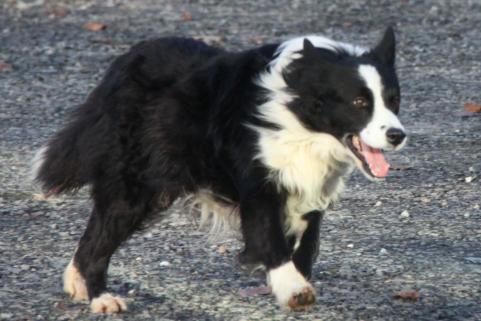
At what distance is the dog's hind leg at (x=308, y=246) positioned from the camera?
21.7ft

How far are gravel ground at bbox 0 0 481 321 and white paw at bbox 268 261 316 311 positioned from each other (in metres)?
0.32

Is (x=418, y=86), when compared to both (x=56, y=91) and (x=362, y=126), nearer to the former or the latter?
(x=56, y=91)

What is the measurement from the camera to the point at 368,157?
625 cm

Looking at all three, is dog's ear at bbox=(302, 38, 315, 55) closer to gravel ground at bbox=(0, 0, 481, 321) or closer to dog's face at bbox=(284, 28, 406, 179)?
dog's face at bbox=(284, 28, 406, 179)

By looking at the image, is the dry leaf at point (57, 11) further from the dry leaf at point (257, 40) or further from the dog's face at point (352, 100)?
the dog's face at point (352, 100)

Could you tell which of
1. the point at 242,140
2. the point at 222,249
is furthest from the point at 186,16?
the point at 242,140

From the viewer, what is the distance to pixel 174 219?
846 cm

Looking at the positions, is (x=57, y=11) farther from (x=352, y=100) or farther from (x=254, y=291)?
(x=352, y=100)

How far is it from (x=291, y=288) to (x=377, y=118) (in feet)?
2.87

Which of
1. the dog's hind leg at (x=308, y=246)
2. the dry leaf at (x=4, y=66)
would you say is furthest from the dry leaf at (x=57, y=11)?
the dog's hind leg at (x=308, y=246)

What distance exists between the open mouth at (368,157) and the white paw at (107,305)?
4.51ft

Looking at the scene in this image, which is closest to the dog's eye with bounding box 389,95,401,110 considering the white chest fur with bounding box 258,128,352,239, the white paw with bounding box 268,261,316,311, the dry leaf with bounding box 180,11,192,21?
Result: the white chest fur with bounding box 258,128,352,239

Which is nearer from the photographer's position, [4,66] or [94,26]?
[4,66]

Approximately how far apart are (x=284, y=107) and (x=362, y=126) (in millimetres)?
418
